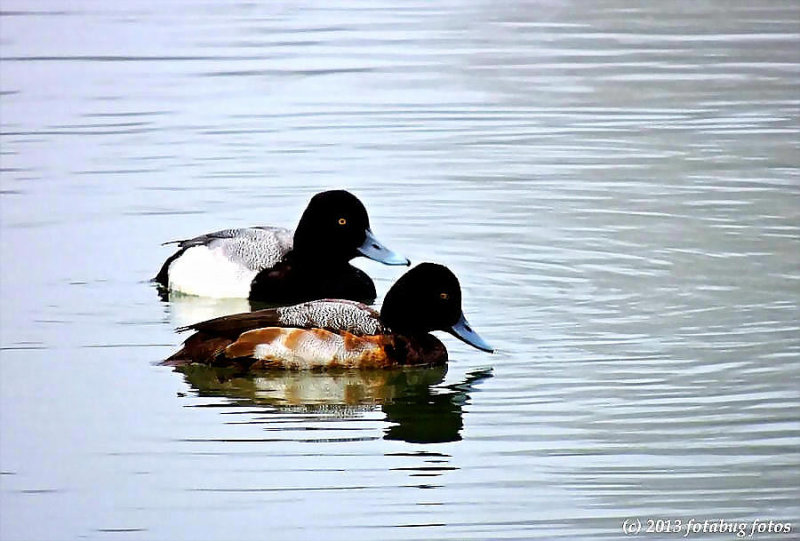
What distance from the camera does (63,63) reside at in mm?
21891

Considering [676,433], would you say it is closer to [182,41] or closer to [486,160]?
[486,160]

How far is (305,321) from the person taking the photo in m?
10.8

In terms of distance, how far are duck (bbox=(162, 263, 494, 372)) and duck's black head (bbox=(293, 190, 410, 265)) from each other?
2.02 metres

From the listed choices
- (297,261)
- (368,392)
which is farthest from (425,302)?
(297,261)

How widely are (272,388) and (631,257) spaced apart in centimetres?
372

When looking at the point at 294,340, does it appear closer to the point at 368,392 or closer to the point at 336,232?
the point at 368,392

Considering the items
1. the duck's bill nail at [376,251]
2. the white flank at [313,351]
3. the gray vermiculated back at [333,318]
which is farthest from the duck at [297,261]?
the white flank at [313,351]

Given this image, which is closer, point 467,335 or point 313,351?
point 313,351

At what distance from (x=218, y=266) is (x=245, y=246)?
0.25 metres

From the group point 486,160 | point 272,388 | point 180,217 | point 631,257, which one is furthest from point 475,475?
point 486,160

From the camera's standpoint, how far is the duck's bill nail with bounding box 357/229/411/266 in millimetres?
12789

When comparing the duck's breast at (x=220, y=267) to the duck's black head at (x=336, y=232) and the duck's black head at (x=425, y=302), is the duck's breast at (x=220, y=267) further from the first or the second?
the duck's black head at (x=425, y=302)

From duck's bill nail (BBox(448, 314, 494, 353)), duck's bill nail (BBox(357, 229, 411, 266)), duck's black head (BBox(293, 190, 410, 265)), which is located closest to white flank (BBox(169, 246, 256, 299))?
duck's black head (BBox(293, 190, 410, 265))

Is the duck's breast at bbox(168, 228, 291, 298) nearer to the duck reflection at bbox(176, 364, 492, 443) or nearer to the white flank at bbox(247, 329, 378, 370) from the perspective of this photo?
the duck reflection at bbox(176, 364, 492, 443)
